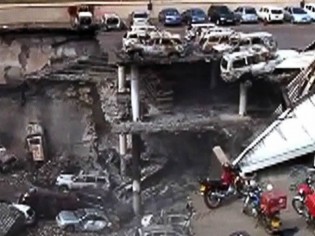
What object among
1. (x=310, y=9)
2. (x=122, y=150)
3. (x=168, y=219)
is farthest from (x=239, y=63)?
(x=310, y=9)

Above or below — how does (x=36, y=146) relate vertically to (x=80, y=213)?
above

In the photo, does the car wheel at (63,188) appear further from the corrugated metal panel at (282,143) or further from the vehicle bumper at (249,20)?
the vehicle bumper at (249,20)

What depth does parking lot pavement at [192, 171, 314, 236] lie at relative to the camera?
17.5 m

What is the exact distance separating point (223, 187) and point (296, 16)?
602 inches

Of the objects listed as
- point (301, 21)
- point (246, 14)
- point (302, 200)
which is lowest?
point (302, 200)

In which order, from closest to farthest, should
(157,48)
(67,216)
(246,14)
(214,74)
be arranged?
(67,216)
(157,48)
(214,74)
(246,14)

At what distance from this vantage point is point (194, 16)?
32.2 metres

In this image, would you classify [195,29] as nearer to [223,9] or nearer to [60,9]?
[223,9]

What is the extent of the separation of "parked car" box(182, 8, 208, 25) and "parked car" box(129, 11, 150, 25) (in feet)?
4.84

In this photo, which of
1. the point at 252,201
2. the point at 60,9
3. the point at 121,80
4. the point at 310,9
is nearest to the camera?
the point at 252,201

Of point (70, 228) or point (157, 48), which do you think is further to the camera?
point (157, 48)

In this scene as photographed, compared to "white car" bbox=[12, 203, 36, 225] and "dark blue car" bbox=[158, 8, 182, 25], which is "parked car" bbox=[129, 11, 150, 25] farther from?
"white car" bbox=[12, 203, 36, 225]

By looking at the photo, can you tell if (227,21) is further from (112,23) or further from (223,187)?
(223,187)

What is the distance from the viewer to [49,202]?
2338 centimetres
